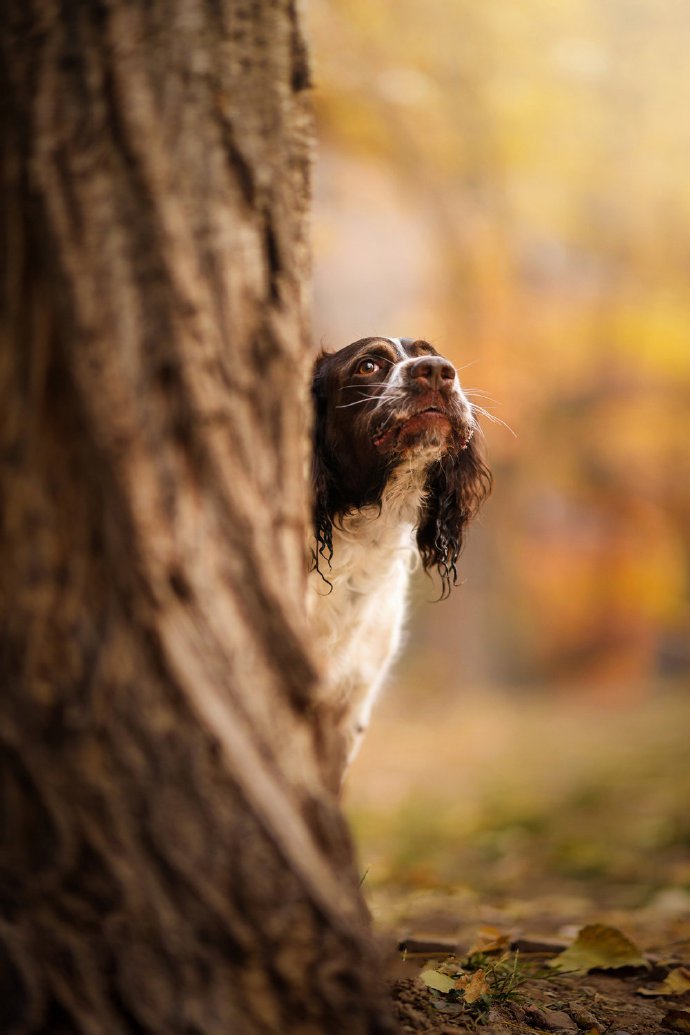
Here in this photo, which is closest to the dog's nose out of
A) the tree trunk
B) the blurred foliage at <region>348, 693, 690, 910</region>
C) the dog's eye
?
the dog's eye

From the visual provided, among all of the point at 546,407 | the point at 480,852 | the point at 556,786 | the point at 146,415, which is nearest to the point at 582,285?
the point at 546,407

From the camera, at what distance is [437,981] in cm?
237

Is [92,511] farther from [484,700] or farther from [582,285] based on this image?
[484,700]

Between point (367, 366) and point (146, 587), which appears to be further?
point (367, 366)

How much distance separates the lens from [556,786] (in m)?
7.02

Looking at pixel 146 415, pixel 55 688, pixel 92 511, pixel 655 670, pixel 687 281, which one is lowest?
pixel 55 688

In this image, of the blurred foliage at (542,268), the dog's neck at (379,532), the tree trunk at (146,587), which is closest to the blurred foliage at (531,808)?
the dog's neck at (379,532)

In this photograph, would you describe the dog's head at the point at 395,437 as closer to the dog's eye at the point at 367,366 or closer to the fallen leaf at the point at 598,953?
the dog's eye at the point at 367,366

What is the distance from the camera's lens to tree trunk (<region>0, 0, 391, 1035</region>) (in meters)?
1.56

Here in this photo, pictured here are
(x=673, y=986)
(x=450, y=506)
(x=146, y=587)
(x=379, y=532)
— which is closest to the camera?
(x=146, y=587)

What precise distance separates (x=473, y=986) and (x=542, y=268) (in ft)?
36.0

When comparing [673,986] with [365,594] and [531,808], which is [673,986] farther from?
[531,808]

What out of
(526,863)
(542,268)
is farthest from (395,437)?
(542,268)

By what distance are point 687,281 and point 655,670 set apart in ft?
22.2
